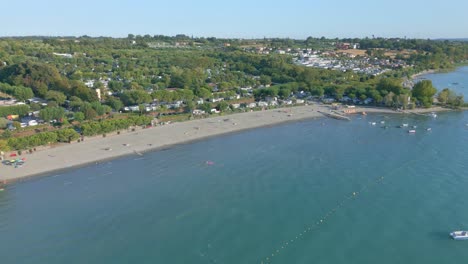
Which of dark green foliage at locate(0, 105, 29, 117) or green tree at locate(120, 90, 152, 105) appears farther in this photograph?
green tree at locate(120, 90, 152, 105)

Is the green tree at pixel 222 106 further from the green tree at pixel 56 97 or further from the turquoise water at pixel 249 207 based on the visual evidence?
the green tree at pixel 56 97

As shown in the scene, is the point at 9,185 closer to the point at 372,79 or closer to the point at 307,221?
the point at 307,221

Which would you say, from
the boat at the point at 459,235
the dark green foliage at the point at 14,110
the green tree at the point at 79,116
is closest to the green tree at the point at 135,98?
the green tree at the point at 79,116

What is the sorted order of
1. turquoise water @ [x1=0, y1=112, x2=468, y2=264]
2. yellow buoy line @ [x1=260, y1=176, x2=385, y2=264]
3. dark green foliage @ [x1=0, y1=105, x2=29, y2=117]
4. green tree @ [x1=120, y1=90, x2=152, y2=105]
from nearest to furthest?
yellow buoy line @ [x1=260, y1=176, x2=385, y2=264] → turquoise water @ [x1=0, y1=112, x2=468, y2=264] → dark green foliage @ [x1=0, y1=105, x2=29, y2=117] → green tree @ [x1=120, y1=90, x2=152, y2=105]

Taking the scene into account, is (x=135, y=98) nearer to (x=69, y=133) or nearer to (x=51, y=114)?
(x=51, y=114)

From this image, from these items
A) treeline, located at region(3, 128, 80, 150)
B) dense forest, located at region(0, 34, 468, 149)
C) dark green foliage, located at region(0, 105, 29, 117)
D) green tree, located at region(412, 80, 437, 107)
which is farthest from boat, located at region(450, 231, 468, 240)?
dark green foliage, located at region(0, 105, 29, 117)

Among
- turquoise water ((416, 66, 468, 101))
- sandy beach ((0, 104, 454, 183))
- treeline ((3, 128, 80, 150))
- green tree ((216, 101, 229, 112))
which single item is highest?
turquoise water ((416, 66, 468, 101))

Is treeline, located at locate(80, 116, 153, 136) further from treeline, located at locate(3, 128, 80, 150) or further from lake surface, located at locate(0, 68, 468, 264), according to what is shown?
lake surface, located at locate(0, 68, 468, 264)
